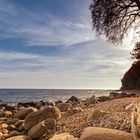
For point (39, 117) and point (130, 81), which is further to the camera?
point (130, 81)

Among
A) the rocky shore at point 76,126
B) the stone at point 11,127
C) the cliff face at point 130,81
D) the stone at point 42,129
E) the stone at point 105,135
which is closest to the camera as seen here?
Answer: the stone at point 105,135

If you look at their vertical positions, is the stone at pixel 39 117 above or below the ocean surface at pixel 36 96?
below

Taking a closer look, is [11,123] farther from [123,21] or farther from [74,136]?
[123,21]

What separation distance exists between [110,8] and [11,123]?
7.94 m

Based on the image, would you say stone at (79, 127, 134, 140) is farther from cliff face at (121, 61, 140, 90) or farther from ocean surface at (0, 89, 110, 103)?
cliff face at (121, 61, 140, 90)

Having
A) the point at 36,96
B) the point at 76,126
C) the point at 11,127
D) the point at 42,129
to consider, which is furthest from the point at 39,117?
the point at 36,96

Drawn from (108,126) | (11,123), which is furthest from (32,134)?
(11,123)

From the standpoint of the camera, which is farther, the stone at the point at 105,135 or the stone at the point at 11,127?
the stone at the point at 11,127

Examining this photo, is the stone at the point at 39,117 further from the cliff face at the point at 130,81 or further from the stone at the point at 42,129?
the cliff face at the point at 130,81

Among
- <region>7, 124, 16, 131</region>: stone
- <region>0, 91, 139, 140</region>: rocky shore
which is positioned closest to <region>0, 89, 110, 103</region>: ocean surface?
<region>7, 124, 16, 131</region>: stone

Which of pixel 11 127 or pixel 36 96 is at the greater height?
pixel 36 96

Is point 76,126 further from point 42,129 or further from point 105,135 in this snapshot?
point 105,135

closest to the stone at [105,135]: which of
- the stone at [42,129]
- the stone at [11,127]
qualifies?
the stone at [42,129]

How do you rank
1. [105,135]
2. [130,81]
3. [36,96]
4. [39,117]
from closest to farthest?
[105,135]
[39,117]
[130,81]
[36,96]
